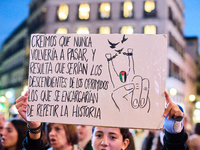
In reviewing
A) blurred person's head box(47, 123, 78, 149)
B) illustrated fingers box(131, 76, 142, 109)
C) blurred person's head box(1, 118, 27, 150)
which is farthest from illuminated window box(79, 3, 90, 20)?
illustrated fingers box(131, 76, 142, 109)

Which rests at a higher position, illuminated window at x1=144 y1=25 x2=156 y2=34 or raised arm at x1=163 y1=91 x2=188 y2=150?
illuminated window at x1=144 y1=25 x2=156 y2=34

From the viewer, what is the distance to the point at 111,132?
8.84 ft

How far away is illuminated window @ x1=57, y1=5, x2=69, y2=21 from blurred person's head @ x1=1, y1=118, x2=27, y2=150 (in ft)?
89.4

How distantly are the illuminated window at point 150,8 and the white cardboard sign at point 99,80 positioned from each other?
25.9m

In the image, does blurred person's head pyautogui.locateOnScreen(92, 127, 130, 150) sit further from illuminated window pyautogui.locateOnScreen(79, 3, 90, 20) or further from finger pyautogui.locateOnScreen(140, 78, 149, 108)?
illuminated window pyautogui.locateOnScreen(79, 3, 90, 20)

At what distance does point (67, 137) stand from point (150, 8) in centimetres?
2583

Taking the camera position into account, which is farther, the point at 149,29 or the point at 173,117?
the point at 149,29

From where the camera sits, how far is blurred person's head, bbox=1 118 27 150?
3.66 m

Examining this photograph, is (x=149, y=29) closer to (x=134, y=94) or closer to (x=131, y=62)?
(x=131, y=62)

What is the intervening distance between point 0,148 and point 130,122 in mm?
2764

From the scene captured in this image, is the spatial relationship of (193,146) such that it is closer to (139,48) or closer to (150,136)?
(150,136)

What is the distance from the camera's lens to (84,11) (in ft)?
97.1

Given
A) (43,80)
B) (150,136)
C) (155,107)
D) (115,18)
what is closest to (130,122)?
(155,107)

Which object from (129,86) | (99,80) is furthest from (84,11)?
(129,86)
